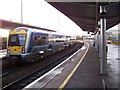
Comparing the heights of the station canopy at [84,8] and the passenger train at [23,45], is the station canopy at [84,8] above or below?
above

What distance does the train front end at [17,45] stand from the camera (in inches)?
684

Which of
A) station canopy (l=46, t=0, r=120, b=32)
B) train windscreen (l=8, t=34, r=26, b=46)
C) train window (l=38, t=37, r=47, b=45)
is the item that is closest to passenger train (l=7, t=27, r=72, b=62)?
train windscreen (l=8, t=34, r=26, b=46)

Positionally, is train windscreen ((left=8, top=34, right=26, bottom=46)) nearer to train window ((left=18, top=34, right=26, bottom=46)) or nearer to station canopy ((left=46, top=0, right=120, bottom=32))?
train window ((left=18, top=34, right=26, bottom=46))

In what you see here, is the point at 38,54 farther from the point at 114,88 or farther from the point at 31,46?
the point at 114,88

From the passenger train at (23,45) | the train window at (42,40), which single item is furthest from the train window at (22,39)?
the train window at (42,40)

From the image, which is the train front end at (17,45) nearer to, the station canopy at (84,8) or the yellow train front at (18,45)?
the yellow train front at (18,45)

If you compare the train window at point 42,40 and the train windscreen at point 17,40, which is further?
the train window at point 42,40

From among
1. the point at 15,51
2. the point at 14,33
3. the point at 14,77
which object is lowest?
the point at 14,77

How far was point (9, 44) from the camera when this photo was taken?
18344mm

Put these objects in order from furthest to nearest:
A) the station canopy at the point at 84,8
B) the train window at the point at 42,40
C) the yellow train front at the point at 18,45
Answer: the train window at the point at 42,40
the yellow train front at the point at 18,45
the station canopy at the point at 84,8

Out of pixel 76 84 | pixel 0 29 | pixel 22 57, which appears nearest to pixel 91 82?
pixel 76 84

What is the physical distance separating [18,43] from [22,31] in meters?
0.96

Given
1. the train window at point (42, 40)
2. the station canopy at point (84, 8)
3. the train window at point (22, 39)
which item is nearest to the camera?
the station canopy at point (84, 8)

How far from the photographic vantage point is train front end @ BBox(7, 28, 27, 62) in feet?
57.0
